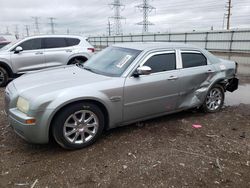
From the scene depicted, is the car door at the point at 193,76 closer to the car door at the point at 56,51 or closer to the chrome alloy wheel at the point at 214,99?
the chrome alloy wheel at the point at 214,99

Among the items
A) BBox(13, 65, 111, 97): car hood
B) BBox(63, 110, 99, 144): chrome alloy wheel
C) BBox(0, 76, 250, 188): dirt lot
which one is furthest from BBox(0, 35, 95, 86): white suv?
BBox(63, 110, 99, 144): chrome alloy wheel

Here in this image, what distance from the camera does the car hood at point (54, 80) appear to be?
3.48 m

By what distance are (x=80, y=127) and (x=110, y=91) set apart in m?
0.73

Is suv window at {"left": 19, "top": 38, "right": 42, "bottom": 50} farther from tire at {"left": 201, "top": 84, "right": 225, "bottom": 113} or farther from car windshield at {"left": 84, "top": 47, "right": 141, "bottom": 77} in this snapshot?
tire at {"left": 201, "top": 84, "right": 225, "bottom": 113}

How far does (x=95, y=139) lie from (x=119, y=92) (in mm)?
854

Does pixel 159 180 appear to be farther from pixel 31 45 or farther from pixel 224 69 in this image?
pixel 31 45

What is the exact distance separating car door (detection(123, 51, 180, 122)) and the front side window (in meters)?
5.67

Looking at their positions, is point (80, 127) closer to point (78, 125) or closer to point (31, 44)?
point (78, 125)

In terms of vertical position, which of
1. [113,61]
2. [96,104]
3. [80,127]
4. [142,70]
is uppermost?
[113,61]

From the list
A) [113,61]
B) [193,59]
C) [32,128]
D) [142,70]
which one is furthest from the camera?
[193,59]

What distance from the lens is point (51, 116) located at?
3270 millimetres

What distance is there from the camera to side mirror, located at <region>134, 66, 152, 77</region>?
154 inches

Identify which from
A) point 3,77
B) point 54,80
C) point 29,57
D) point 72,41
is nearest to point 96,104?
point 54,80

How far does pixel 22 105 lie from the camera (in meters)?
3.38
